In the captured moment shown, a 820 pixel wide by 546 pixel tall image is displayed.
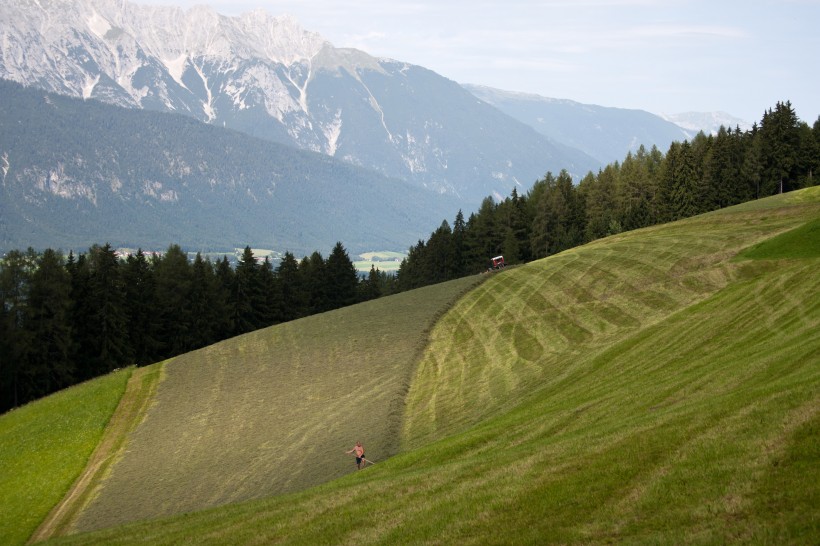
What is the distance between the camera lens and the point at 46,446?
57.2m

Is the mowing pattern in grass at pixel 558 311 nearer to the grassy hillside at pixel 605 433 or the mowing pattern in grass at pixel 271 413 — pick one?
the grassy hillside at pixel 605 433

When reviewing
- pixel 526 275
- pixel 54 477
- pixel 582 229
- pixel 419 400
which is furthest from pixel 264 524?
pixel 582 229

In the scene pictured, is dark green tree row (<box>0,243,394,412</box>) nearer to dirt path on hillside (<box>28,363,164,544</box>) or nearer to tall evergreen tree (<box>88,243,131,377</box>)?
tall evergreen tree (<box>88,243,131,377</box>)

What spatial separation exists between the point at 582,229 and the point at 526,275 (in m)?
63.5

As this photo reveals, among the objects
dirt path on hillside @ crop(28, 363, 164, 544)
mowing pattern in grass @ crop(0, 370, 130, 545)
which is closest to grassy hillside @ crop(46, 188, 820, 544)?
dirt path on hillside @ crop(28, 363, 164, 544)

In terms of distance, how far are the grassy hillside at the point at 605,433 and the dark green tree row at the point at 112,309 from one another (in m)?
32.9

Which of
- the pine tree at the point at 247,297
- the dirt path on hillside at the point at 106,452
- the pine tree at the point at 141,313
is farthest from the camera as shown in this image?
the pine tree at the point at 247,297

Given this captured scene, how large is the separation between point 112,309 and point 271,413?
1886 inches

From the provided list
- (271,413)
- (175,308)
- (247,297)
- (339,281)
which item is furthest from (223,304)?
(271,413)

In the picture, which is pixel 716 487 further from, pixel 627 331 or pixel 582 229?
pixel 582 229

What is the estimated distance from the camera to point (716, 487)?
1933 centimetres

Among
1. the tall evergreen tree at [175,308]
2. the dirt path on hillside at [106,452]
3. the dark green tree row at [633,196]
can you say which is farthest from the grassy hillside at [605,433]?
the dark green tree row at [633,196]

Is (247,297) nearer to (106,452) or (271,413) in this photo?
(106,452)

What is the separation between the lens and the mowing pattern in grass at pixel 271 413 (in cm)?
4191
